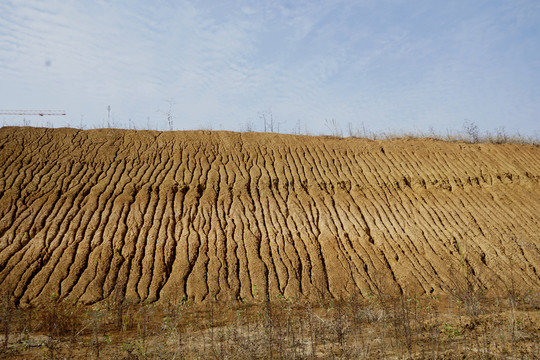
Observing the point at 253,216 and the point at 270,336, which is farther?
the point at 253,216

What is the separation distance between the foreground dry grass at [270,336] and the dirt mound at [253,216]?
143 centimetres

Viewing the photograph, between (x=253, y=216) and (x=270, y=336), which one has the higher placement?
(x=253, y=216)

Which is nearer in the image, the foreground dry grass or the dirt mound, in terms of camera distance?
the foreground dry grass

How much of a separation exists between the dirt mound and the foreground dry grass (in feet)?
4.68

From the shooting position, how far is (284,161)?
16.3 meters

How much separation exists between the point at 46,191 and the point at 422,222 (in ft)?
42.2

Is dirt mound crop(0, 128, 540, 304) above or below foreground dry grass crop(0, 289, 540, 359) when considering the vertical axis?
above

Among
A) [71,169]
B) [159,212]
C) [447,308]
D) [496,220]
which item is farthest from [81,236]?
[496,220]

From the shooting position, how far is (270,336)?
5.80 m

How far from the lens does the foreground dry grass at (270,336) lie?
5.47 m

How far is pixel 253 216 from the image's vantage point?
1330 centimetres

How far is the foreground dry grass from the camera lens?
18.0 feet

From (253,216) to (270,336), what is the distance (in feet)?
24.9

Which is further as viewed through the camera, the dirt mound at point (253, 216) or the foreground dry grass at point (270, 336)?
the dirt mound at point (253, 216)
